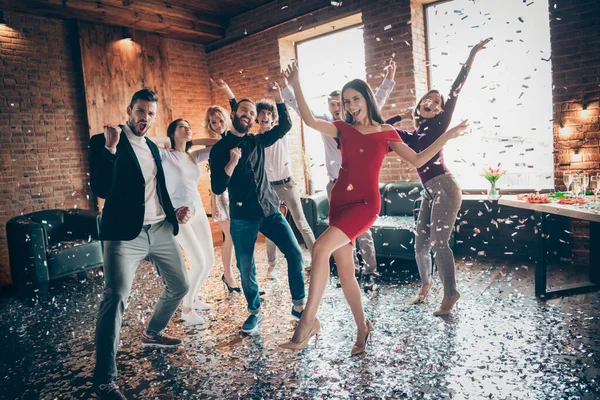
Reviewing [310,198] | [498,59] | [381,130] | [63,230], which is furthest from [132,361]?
[498,59]

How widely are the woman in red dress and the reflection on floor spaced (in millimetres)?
272

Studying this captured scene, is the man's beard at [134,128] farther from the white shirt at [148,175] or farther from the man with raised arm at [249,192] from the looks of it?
the man with raised arm at [249,192]

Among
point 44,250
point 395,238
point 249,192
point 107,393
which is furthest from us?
point 44,250

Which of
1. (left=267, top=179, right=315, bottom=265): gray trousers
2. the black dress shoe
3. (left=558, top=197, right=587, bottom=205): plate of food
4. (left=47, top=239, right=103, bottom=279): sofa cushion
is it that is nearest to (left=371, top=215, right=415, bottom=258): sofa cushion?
(left=267, top=179, right=315, bottom=265): gray trousers

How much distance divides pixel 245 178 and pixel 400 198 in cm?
280

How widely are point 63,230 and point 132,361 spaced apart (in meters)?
3.52

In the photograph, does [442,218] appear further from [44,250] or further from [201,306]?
[44,250]

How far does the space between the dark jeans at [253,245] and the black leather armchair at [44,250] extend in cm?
288

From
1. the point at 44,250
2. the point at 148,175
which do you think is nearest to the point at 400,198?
the point at 148,175

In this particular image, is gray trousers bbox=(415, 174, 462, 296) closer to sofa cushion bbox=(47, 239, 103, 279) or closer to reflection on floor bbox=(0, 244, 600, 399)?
reflection on floor bbox=(0, 244, 600, 399)

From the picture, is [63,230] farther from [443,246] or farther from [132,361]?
[443,246]

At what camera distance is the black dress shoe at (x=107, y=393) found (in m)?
2.49

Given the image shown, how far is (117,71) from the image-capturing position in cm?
709

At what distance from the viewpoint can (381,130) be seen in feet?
9.14
